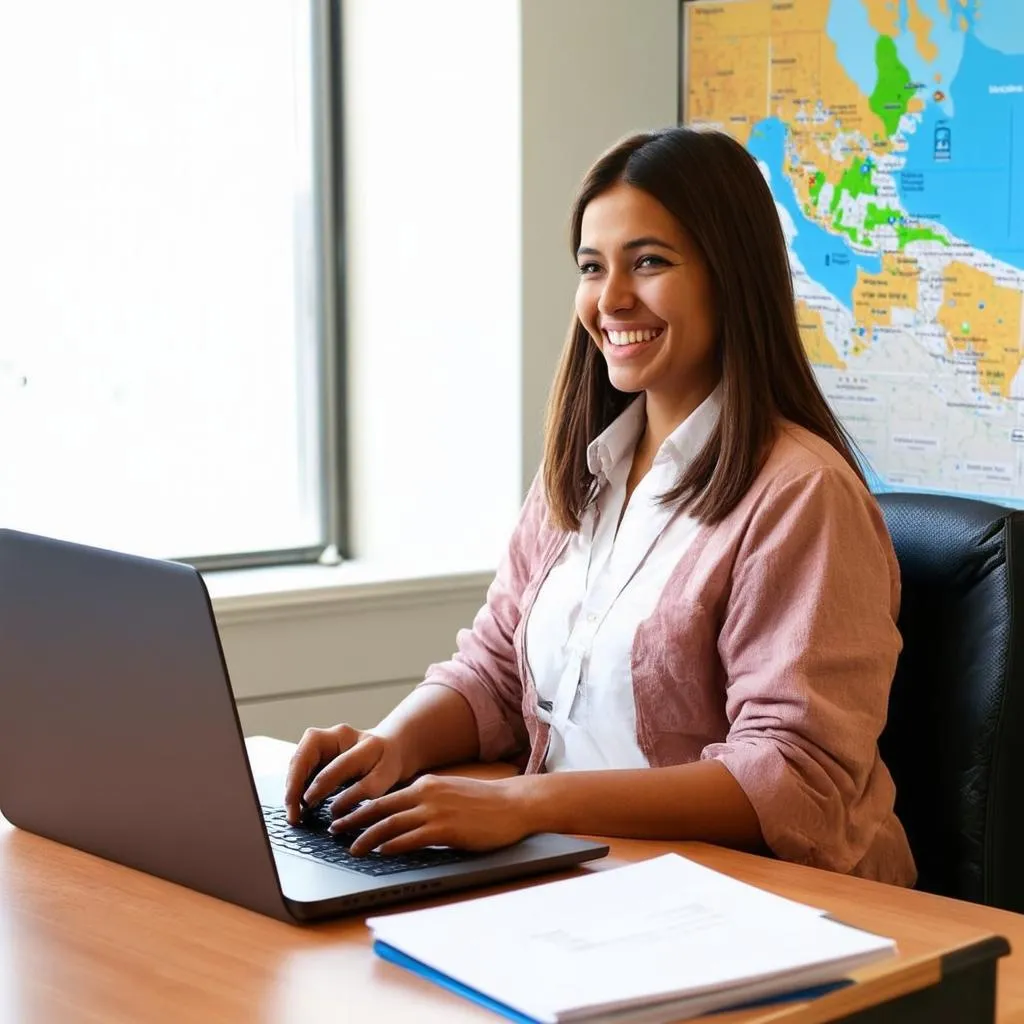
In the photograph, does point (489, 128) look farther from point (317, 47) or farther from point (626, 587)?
point (626, 587)

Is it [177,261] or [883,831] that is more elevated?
[177,261]

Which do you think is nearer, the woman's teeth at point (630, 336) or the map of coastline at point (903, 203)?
the woman's teeth at point (630, 336)

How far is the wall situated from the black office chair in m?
1.43

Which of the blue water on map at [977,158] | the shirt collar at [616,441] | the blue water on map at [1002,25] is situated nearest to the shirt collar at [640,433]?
the shirt collar at [616,441]

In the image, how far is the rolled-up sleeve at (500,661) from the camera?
197cm

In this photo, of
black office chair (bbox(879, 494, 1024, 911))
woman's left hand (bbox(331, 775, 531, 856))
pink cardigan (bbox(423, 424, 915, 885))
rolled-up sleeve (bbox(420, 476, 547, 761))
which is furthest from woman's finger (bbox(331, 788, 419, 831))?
black office chair (bbox(879, 494, 1024, 911))

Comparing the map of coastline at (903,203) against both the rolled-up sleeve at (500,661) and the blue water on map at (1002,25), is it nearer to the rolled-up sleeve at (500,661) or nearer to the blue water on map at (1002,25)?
the blue water on map at (1002,25)

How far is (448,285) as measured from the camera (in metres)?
3.23

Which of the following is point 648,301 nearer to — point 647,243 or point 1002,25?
point 647,243

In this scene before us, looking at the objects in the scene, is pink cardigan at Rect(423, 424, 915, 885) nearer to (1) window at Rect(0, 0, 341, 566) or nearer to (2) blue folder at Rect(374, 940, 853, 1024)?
(2) blue folder at Rect(374, 940, 853, 1024)

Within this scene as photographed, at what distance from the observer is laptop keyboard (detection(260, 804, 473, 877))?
4.45 feet

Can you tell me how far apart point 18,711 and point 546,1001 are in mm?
649

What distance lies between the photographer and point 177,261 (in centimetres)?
317

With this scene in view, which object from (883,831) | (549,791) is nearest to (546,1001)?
(549,791)
